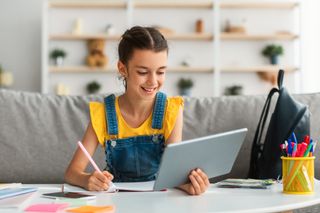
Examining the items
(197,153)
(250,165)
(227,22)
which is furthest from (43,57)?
(197,153)

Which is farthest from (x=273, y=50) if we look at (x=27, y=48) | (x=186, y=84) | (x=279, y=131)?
(x=279, y=131)

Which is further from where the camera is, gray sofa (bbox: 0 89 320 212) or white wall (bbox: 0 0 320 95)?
white wall (bbox: 0 0 320 95)

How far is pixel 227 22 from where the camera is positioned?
6477mm

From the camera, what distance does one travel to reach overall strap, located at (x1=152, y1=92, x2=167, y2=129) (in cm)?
186

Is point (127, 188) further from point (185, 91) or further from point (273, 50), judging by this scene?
point (273, 50)

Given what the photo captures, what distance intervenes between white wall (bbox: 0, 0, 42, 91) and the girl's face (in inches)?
190

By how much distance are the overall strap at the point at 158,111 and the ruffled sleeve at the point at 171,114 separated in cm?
1

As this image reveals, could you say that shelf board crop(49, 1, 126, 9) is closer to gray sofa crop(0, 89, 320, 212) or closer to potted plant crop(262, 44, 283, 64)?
potted plant crop(262, 44, 283, 64)

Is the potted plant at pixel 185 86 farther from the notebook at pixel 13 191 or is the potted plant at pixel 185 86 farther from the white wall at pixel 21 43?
the notebook at pixel 13 191

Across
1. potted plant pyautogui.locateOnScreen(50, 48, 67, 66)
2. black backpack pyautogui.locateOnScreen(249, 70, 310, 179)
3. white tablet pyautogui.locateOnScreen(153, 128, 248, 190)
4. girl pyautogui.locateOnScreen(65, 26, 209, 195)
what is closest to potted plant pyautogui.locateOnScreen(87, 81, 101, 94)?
potted plant pyautogui.locateOnScreen(50, 48, 67, 66)

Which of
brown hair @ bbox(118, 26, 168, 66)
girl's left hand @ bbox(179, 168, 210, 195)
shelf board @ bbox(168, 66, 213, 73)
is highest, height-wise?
brown hair @ bbox(118, 26, 168, 66)

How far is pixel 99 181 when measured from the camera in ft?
4.87

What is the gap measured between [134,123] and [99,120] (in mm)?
111

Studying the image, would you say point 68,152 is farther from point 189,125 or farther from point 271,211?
point 271,211
